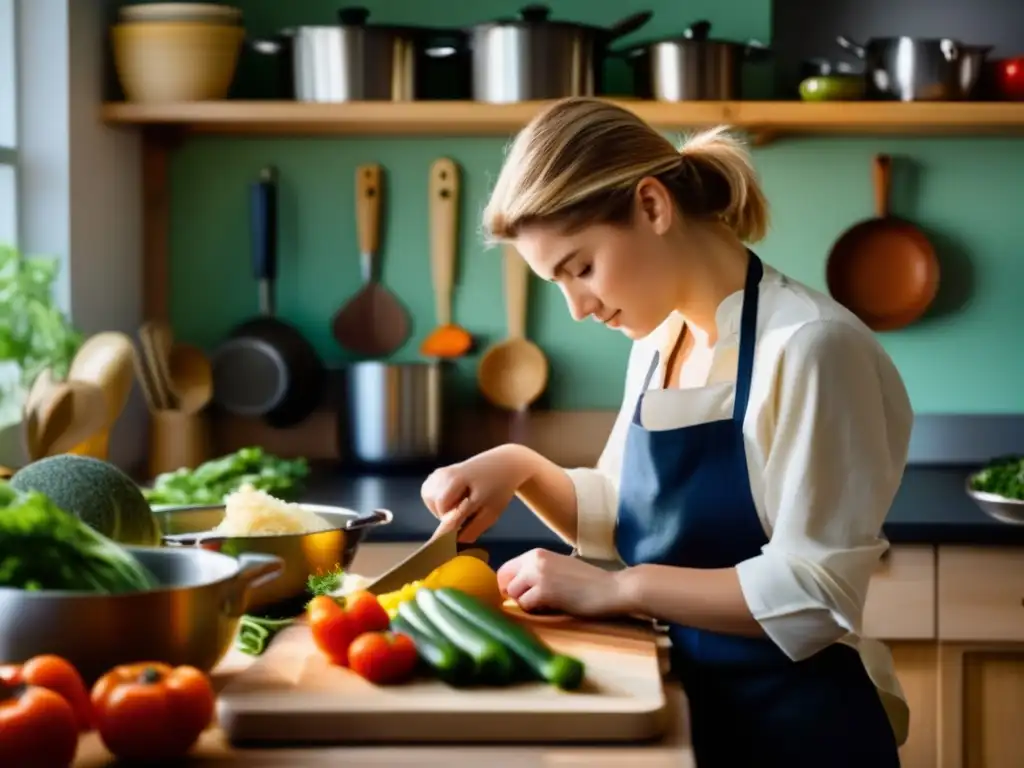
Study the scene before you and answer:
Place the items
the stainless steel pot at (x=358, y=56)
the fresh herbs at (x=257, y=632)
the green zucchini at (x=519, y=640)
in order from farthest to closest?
the stainless steel pot at (x=358, y=56)
the fresh herbs at (x=257, y=632)
the green zucchini at (x=519, y=640)

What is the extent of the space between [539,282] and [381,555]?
0.87 m

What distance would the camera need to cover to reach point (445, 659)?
1293mm

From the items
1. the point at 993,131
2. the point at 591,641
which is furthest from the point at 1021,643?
the point at 591,641

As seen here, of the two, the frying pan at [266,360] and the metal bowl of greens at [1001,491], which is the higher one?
the frying pan at [266,360]

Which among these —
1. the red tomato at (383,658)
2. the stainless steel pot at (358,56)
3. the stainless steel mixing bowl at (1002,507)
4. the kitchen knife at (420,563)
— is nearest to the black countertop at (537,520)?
the stainless steel mixing bowl at (1002,507)

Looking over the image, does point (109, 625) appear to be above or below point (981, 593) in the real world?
above

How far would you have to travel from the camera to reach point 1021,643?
2615 mm

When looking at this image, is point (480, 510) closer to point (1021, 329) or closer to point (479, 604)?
point (479, 604)

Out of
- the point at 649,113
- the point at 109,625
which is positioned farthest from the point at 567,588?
the point at 649,113

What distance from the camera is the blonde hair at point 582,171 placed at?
1.64 m

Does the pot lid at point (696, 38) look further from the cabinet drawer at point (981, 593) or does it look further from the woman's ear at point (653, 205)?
the woman's ear at point (653, 205)

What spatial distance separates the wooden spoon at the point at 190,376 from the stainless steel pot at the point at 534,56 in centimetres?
82

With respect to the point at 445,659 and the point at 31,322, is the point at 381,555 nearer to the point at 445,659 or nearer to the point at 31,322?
the point at 31,322

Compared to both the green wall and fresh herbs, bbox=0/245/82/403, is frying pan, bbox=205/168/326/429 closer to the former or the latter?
the green wall
